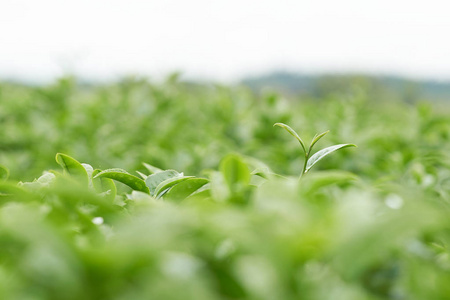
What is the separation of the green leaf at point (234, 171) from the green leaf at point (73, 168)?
402mm

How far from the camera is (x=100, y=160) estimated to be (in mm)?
2801

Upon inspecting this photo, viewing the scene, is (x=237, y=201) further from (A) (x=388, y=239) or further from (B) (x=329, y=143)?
(B) (x=329, y=143)

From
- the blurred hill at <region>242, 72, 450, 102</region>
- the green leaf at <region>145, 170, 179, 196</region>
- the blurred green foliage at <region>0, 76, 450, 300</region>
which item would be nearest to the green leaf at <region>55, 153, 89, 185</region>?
the blurred green foliage at <region>0, 76, 450, 300</region>

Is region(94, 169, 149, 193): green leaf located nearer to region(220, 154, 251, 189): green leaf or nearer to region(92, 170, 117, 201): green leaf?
region(92, 170, 117, 201): green leaf

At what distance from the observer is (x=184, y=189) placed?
1.05m

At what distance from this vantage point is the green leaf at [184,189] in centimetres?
104

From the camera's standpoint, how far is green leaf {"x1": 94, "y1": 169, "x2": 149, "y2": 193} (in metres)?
1.03

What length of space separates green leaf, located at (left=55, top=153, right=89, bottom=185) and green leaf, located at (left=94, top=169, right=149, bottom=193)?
37mm

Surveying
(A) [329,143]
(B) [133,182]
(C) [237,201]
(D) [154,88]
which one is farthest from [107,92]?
(C) [237,201]

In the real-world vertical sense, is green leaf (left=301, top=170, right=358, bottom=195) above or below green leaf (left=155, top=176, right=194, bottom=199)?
above

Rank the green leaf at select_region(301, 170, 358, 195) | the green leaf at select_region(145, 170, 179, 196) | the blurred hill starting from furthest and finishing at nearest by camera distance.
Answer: the blurred hill
the green leaf at select_region(145, 170, 179, 196)
the green leaf at select_region(301, 170, 358, 195)

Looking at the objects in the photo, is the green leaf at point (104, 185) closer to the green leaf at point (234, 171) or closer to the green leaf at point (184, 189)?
the green leaf at point (184, 189)

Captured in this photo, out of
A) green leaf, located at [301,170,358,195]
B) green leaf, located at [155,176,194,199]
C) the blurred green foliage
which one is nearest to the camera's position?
the blurred green foliage

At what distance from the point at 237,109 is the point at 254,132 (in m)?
0.71
